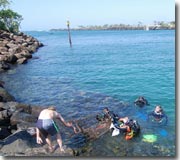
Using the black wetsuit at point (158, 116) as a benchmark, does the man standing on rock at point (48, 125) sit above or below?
above

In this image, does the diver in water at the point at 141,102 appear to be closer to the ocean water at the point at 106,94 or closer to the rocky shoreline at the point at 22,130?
the ocean water at the point at 106,94

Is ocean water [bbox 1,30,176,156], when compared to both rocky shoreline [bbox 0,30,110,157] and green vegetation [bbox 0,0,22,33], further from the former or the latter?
green vegetation [bbox 0,0,22,33]

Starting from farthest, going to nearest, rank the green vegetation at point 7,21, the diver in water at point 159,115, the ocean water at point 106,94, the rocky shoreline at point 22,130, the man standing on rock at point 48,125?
the green vegetation at point 7,21 < the diver in water at point 159,115 < the ocean water at point 106,94 < the man standing on rock at point 48,125 < the rocky shoreline at point 22,130

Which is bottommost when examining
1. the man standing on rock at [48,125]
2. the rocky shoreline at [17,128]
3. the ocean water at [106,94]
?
the ocean water at [106,94]

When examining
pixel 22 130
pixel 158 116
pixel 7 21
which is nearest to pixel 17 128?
pixel 22 130

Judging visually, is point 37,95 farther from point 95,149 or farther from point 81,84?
point 95,149

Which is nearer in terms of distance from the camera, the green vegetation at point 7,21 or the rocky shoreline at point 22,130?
the rocky shoreline at point 22,130

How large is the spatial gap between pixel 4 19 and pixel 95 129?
40682 millimetres

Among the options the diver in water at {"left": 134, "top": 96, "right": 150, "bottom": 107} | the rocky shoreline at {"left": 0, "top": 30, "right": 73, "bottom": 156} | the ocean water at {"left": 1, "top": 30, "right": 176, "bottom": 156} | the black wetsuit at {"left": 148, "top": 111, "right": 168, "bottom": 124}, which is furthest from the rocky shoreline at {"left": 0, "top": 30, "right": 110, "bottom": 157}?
the diver in water at {"left": 134, "top": 96, "right": 150, "bottom": 107}

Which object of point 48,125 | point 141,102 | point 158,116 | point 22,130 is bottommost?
point 158,116

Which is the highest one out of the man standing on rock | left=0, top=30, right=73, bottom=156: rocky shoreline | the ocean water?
the man standing on rock

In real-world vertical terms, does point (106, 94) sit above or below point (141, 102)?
below

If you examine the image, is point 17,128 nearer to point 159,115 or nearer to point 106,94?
point 159,115

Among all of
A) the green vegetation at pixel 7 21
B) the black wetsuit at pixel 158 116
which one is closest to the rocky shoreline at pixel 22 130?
the black wetsuit at pixel 158 116
